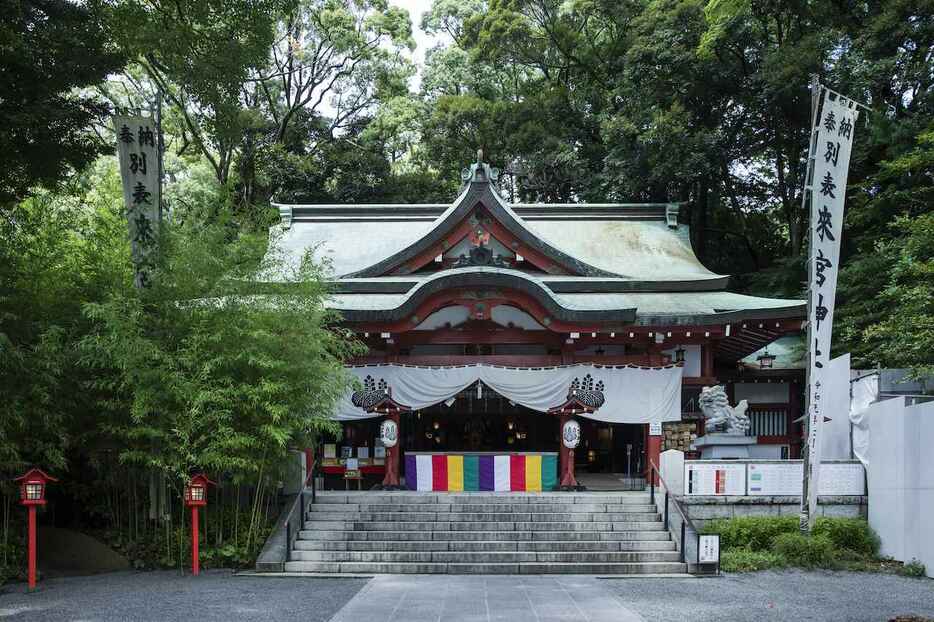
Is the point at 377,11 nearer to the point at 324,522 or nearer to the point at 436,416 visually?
the point at 436,416

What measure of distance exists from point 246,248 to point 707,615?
8.19 meters

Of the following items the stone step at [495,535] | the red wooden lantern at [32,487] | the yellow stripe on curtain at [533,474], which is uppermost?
the red wooden lantern at [32,487]

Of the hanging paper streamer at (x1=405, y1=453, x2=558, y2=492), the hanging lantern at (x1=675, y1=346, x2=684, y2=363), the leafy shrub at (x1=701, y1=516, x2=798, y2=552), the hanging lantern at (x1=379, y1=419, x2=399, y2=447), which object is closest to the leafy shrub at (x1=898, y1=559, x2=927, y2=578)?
the leafy shrub at (x1=701, y1=516, x2=798, y2=552)

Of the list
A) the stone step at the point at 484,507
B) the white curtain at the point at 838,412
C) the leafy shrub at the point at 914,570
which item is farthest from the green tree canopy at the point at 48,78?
the white curtain at the point at 838,412

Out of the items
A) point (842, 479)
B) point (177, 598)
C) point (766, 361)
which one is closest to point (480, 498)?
point (177, 598)

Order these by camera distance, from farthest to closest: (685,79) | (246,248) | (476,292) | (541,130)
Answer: (541,130)
(685,79)
(476,292)
(246,248)

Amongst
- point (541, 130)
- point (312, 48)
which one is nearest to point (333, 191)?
point (312, 48)

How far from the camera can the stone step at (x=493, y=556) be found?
1184cm

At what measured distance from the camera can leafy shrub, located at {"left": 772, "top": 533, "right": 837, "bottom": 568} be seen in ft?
39.1

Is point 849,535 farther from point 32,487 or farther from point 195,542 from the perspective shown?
point 32,487

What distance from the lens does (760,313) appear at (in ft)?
52.4

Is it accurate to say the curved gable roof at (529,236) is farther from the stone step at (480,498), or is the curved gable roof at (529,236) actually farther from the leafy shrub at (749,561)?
the leafy shrub at (749,561)

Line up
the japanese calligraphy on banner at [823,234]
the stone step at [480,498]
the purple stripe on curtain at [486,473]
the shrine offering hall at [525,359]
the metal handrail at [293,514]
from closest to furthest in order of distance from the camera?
the metal handrail at [293,514] → the japanese calligraphy on banner at [823,234] → the stone step at [480,498] → the purple stripe on curtain at [486,473] → the shrine offering hall at [525,359]

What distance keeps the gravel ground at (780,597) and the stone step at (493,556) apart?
0.80 meters
